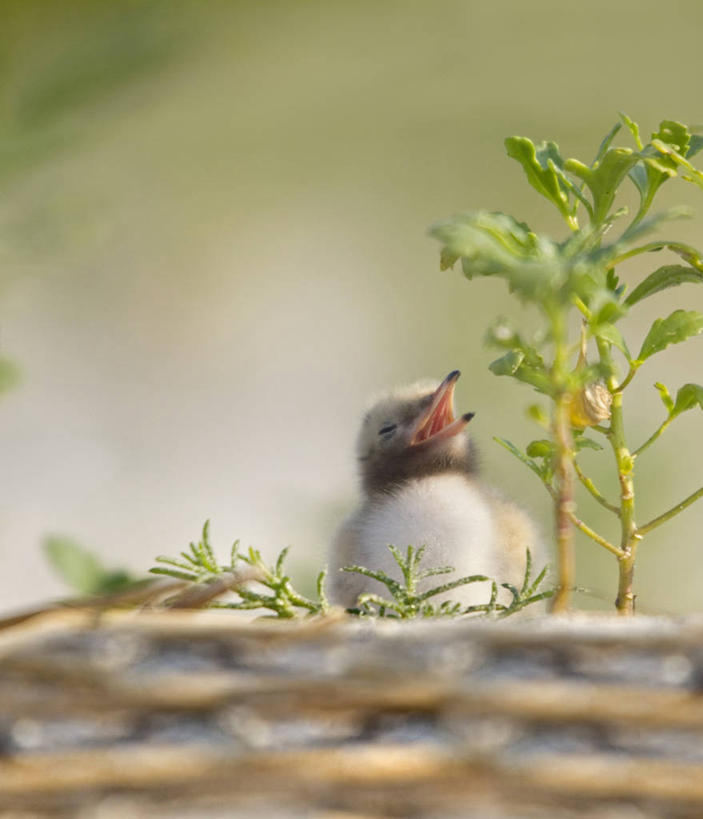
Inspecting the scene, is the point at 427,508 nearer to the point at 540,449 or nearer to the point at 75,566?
the point at 540,449

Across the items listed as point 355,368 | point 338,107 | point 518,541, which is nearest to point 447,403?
point 518,541

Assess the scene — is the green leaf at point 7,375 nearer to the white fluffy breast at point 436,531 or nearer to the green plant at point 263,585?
the green plant at point 263,585

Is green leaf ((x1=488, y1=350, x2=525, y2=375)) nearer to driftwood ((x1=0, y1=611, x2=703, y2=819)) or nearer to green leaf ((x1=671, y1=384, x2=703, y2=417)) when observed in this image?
green leaf ((x1=671, y1=384, x2=703, y2=417))

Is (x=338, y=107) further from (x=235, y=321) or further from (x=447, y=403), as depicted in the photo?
(x=447, y=403)

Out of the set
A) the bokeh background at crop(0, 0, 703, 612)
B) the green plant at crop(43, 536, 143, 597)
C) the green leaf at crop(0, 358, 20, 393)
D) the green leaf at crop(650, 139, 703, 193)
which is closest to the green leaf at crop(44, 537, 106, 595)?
the green plant at crop(43, 536, 143, 597)

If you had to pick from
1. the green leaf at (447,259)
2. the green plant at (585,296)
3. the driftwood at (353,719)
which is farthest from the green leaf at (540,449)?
the driftwood at (353,719)

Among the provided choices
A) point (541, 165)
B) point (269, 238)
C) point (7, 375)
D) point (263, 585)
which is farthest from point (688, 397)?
point (269, 238)
